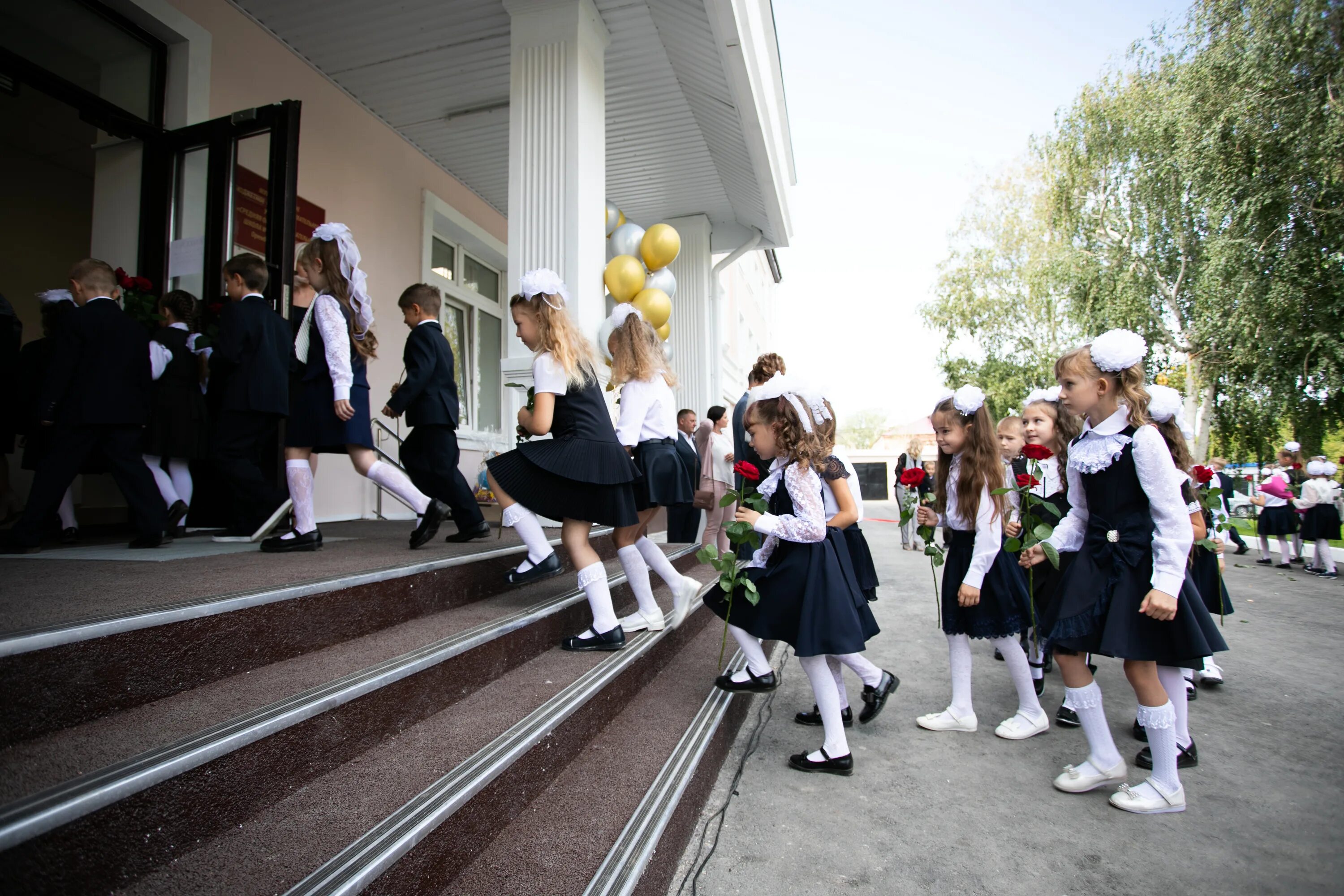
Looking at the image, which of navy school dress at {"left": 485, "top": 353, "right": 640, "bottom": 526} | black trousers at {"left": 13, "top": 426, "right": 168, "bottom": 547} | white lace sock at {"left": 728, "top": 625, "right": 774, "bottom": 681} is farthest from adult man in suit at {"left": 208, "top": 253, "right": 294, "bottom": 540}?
white lace sock at {"left": 728, "top": 625, "right": 774, "bottom": 681}

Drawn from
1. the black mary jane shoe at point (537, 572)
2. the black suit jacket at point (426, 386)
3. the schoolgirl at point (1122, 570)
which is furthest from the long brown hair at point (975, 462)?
the black suit jacket at point (426, 386)

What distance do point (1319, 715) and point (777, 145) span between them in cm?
732

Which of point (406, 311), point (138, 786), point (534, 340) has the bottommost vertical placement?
point (138, 786)

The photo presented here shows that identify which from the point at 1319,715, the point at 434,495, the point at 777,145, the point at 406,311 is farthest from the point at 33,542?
the point at 777,145

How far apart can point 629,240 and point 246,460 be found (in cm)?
451

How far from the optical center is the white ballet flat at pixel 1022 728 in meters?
3.14

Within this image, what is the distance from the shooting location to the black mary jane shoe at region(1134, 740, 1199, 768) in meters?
2.82

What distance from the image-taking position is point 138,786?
4.20 feet

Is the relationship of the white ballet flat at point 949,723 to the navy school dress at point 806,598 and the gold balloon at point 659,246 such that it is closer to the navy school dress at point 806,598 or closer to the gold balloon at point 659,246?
the navy school dress at point 806,598

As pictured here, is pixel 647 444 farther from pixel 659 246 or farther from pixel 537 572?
pixel 659 246

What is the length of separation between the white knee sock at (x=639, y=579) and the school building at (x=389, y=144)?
8.18 feet

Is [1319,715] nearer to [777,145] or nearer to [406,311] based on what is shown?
[406,311]

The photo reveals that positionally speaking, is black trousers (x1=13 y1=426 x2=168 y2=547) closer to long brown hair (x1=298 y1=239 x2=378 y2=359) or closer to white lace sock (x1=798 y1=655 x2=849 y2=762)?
long brown hair (x1=298 y1=239 x2=378 y2=359)

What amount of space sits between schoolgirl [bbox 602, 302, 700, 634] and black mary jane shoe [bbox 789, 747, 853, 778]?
90 cm
